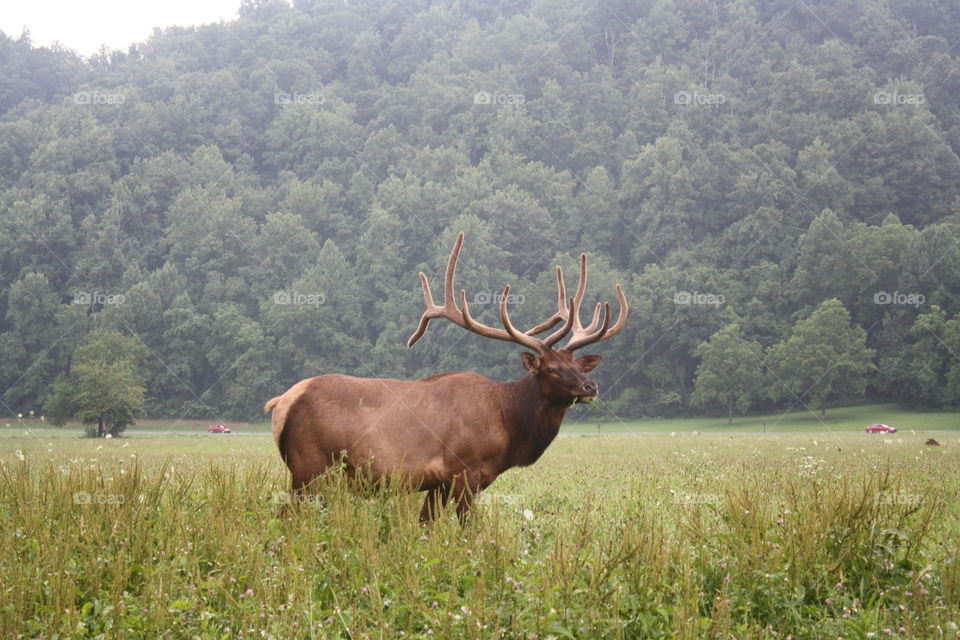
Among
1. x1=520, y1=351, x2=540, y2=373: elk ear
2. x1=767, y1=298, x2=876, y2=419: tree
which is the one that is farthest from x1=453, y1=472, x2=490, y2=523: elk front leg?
x1=767, y1=298, x2=876, y2=419: tree

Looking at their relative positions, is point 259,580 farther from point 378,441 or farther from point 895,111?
point 895,111

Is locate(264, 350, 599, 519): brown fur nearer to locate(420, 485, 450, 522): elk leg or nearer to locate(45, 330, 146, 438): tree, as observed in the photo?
locate(420, 485, 450, 522): elk leg

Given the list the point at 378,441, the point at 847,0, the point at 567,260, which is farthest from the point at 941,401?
the point at 847,0

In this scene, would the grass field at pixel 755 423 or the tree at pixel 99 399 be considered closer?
the tree at pixel 99 399

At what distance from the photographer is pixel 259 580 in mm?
5551

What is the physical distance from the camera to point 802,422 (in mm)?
61312

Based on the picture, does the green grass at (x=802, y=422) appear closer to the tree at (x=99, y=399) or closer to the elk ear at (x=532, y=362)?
the tree at (x=99, y=399)

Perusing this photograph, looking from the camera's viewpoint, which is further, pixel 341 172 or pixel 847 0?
pixel 847 0

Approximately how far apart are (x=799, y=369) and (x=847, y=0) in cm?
9204

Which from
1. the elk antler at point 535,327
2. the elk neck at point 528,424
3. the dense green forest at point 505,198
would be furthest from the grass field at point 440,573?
the dense green forest at point 505,198

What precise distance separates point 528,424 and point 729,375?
62.0 meters

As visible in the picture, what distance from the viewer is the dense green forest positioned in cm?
7588

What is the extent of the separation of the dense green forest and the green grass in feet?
6.51

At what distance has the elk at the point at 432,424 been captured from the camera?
831 cm
